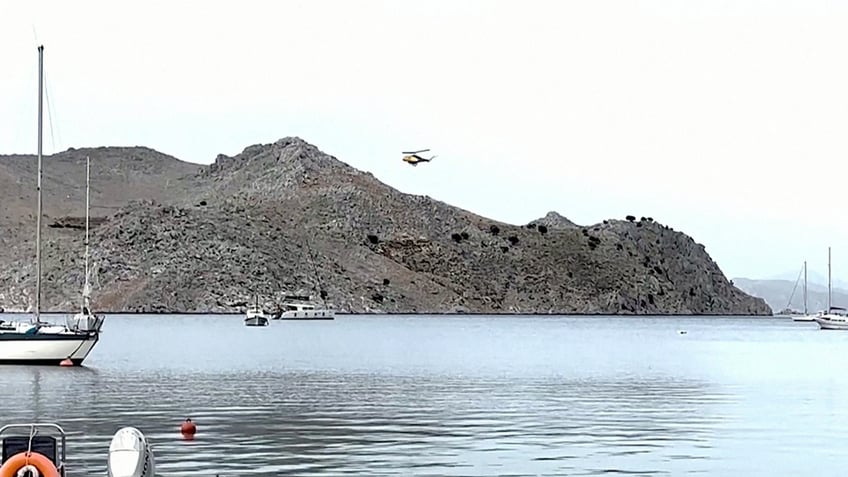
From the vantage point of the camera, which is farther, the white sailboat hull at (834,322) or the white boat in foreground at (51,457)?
the white sailboat hull at (834,322)

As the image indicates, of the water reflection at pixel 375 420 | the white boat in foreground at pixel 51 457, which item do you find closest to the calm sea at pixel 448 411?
the water reflection at pixel 375 420

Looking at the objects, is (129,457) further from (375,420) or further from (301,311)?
(301,311)

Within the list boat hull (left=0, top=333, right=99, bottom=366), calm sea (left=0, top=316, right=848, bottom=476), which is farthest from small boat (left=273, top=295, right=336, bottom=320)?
boat hull (left=0, top=333, right=99, bottom=366)

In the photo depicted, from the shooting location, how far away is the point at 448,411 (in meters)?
43.7

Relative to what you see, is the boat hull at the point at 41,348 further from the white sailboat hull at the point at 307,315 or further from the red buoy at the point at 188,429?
the white sailboat hull at the point at 307,315

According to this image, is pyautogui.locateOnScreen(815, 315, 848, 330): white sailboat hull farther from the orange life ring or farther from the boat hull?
the orange life ring

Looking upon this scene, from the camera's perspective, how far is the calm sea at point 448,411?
3059cm

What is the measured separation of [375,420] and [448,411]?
13.8 ft

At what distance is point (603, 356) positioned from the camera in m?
90.1

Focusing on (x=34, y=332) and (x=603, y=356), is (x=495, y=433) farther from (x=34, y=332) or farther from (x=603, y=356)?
(x=603, y=356)

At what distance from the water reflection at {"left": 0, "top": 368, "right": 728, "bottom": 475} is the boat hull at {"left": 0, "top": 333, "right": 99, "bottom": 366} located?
3.42ft

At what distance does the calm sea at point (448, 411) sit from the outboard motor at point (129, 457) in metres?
6.20

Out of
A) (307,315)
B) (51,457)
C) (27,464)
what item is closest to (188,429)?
Result: (51,457)

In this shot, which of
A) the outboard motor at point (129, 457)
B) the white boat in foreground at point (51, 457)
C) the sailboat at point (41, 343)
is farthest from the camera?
the sailboat at point (41, 343)
